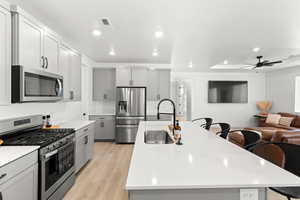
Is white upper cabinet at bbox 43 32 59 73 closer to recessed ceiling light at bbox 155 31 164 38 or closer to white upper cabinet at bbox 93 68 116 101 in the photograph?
recessed ceiling light at bbox 155 31 164 38

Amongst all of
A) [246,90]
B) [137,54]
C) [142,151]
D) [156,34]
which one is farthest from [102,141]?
[246,90]

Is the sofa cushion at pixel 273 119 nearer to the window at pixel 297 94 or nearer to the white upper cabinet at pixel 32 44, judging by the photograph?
the window at pixel 297 94

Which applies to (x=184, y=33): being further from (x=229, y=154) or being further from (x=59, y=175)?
(x=59, y=175)

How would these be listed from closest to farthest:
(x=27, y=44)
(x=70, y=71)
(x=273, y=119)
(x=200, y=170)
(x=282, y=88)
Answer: (x=200, y=170)
(x=27, y=44)
(x=70, y=71)
(x=273, y=119)
(x=282, y=88)

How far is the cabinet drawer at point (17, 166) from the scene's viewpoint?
139 cm

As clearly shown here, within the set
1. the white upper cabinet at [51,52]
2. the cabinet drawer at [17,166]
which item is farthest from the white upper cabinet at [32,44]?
the cabinet drawer at [17,166]

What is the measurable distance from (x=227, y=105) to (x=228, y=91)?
2.16 ft

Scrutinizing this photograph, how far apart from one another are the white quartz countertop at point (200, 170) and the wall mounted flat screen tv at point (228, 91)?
690 cm

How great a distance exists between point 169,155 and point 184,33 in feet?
8.22

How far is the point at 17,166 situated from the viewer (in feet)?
5.06

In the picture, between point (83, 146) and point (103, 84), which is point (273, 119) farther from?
point (83, 146)

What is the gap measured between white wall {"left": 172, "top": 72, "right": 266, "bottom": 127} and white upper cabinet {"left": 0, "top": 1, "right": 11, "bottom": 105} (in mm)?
6943

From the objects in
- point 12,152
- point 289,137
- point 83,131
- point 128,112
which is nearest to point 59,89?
point 83,131

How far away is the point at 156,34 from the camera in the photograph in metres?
3.29
